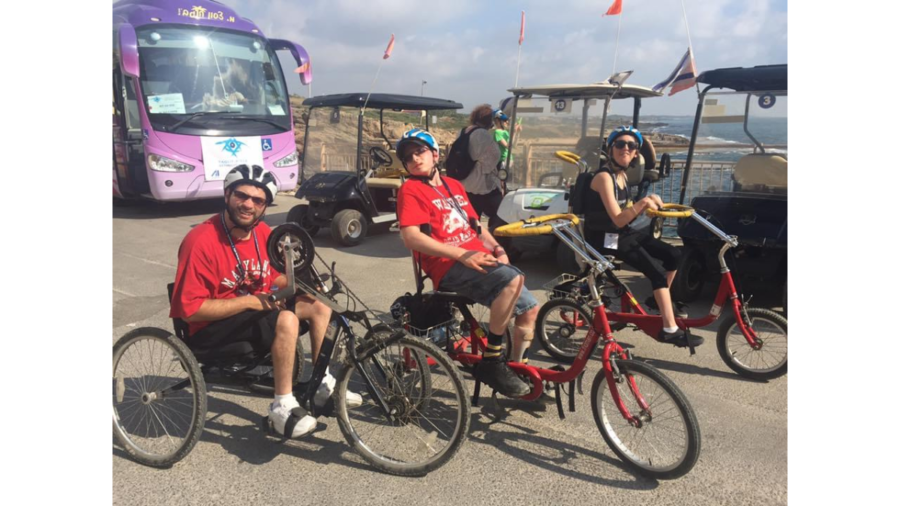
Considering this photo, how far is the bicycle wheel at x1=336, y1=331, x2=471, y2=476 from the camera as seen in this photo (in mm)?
3025

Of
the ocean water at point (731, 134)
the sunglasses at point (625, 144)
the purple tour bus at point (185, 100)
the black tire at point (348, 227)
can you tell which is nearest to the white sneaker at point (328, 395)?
the sunglasses at point (625, 144)

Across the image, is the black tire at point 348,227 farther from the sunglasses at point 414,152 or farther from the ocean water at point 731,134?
the sunglasses at point 414,152

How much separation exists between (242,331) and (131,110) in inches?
367

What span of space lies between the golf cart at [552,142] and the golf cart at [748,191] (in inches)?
34.7

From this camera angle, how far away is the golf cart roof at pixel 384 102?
9539 mm

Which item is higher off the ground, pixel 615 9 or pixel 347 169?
pixel 615 9

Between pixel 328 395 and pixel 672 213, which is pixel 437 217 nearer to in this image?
pixel 328 395

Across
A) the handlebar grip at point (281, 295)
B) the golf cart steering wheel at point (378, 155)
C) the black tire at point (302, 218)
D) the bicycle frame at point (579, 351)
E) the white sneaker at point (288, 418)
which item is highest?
the golf cart steering wheel at point (378, 155)

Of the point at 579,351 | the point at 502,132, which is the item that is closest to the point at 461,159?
the point at 502,132

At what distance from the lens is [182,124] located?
10719 millimetres

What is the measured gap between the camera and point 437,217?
11.7 feet

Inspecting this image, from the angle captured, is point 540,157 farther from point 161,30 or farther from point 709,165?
point 161,30

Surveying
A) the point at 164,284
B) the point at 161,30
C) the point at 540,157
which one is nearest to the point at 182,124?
the point at 161,30

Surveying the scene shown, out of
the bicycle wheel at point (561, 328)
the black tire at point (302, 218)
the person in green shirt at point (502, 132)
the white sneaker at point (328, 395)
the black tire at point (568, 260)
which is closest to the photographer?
the white sneaker at point (328, 395)
